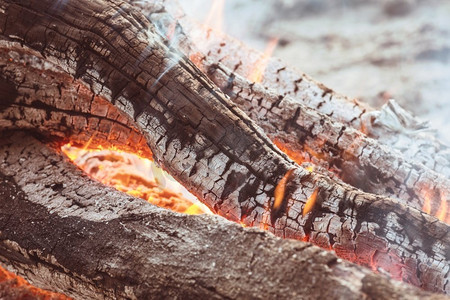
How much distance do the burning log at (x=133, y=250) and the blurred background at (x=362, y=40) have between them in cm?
275

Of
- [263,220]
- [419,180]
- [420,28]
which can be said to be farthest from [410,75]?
[263,220]

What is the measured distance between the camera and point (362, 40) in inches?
203

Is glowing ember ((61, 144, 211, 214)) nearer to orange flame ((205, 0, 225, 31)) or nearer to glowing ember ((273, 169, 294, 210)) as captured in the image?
glowing ember ((273, 169, 294, 210))

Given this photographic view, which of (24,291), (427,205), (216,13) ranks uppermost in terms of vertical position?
(216,13)

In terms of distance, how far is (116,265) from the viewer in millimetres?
1229

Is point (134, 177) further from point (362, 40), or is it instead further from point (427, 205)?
point (362, 40)

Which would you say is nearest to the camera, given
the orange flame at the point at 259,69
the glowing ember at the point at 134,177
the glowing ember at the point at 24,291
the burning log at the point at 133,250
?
the burning log at the point at 133,250

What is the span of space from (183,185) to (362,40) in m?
4.28

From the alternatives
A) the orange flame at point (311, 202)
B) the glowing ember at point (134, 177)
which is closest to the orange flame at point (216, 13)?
the glowing ember at point (134, 177)

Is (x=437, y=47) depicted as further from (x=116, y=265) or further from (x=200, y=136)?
(x=116, y=265)

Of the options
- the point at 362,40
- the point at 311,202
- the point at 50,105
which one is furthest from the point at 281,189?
the point at 362,40

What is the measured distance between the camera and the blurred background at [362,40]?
4207mm

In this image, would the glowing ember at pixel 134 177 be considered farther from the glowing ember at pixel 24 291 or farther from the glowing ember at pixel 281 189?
the glowing ember at pixel 281 189

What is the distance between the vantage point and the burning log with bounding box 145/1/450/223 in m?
1.80
